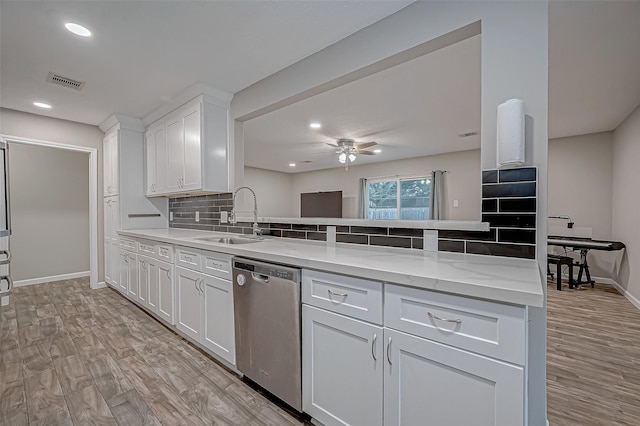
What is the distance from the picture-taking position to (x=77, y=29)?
1990 millimetres

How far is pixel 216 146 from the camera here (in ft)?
10.00

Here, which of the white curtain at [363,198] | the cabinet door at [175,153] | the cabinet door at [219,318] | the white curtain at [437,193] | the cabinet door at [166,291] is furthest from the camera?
the white curtain at [363,198]

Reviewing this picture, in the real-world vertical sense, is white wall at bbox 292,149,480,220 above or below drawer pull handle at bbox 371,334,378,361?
above

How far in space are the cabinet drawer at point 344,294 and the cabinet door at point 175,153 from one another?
244 cm

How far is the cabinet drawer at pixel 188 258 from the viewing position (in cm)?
224

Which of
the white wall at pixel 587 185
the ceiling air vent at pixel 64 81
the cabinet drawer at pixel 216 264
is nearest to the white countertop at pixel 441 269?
the cabinet drawer at pixel 216 264

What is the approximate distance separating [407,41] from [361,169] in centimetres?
605

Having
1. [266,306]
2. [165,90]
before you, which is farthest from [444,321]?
[165,90]

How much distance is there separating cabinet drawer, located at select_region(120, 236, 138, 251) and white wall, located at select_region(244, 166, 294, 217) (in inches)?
186

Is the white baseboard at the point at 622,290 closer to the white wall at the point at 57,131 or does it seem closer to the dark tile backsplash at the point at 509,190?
the dark tile backsplash at the point at 509,190

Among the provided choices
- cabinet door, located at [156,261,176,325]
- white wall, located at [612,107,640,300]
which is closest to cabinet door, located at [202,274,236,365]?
cabinet door, located at [156,261,176,325]

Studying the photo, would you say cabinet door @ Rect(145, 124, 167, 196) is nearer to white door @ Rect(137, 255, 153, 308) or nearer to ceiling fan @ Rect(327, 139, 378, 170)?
white door @ Rect(137, 255, 153, 308)

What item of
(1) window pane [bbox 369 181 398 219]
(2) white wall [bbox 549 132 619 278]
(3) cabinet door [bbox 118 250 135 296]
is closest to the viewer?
(3) cabinet door [bbox 118 250 135 296]

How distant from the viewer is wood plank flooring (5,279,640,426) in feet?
5.29
